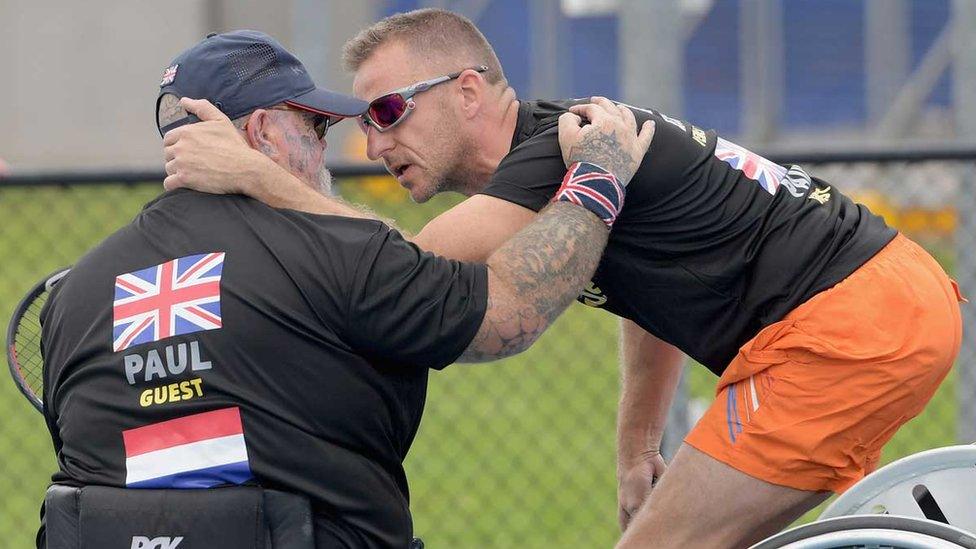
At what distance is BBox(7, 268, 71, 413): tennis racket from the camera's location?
3.43m

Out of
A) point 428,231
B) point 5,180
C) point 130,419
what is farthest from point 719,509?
point 5,180

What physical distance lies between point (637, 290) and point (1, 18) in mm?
16078

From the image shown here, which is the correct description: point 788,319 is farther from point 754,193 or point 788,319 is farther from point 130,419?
point 130,419

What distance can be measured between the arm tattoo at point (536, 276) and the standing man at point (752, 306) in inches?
5.6

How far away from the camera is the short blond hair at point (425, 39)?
3.54 meters

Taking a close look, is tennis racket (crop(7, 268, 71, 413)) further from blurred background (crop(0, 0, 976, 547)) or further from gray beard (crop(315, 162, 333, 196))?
blurred background (crop(0, 0, 976, 547))

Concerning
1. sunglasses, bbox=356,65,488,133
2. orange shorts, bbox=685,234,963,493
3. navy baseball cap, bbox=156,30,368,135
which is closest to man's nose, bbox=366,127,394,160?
sunglasses, bbox=356,65,488,133

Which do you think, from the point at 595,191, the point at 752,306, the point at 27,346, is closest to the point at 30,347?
the point at 27,346

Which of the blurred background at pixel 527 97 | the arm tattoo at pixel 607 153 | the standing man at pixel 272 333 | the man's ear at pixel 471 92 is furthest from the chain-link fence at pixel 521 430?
the standing man at pixel 272 333

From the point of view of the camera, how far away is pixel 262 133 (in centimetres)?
303

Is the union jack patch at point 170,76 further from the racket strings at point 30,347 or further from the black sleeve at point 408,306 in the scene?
the racket strings at point 30,347

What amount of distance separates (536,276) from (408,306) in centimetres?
31

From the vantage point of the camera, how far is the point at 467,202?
3109 mm

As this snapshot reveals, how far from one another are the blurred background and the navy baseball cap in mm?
3383
